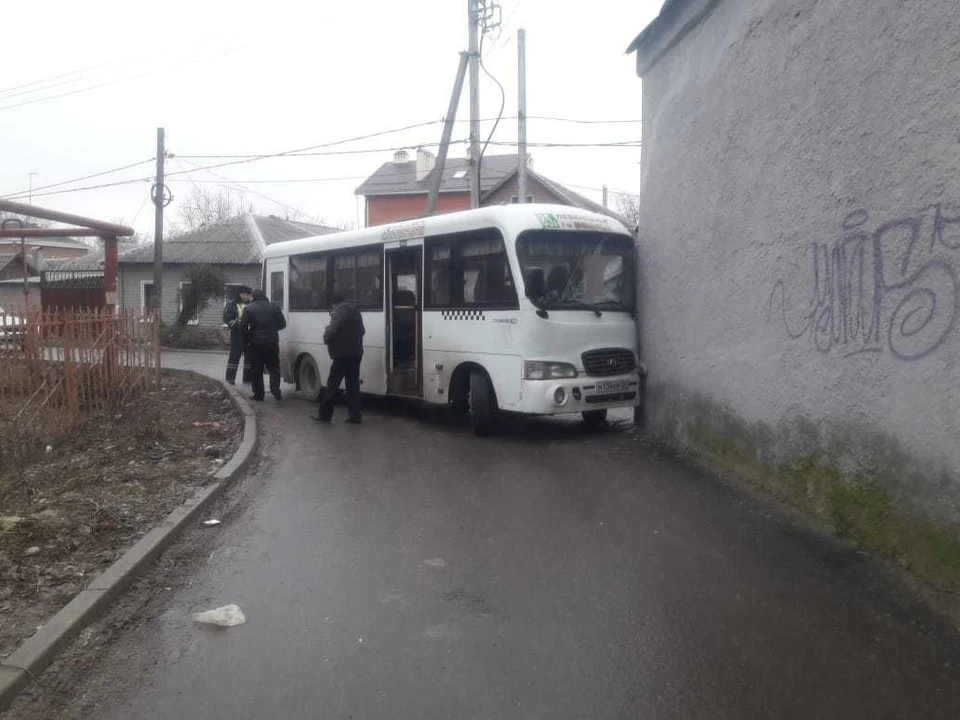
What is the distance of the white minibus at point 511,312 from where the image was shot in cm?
962

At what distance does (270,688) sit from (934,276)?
4153 millimetres

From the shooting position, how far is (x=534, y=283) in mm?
9352

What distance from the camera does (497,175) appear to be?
49.7m

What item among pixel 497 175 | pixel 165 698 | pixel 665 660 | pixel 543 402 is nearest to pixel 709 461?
pixel 543 402

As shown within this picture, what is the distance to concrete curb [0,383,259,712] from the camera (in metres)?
3.98

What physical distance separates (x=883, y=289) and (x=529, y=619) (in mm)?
2999

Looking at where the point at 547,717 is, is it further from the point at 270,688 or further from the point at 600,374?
the point at 600,374

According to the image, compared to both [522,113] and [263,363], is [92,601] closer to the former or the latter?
[263,363]

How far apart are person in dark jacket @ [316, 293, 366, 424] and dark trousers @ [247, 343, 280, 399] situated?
235 centimetres

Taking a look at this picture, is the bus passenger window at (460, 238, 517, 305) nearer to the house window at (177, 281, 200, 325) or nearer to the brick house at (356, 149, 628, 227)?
the house window at (177, 281, 200, 325)

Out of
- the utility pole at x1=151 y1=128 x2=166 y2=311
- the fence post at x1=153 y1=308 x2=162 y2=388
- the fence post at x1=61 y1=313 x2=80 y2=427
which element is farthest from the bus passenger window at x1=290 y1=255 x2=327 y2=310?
the utility pole at x1=151 y1=128 x2=166 y2=311

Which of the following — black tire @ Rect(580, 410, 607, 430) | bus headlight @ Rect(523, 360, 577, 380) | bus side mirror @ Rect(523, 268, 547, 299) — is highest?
bus side mirror @ Rect(523, 268, 547, 299)

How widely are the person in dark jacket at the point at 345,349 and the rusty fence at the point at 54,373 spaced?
9.86 ft

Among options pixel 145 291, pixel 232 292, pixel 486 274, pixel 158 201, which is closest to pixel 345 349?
pixel 486 274
